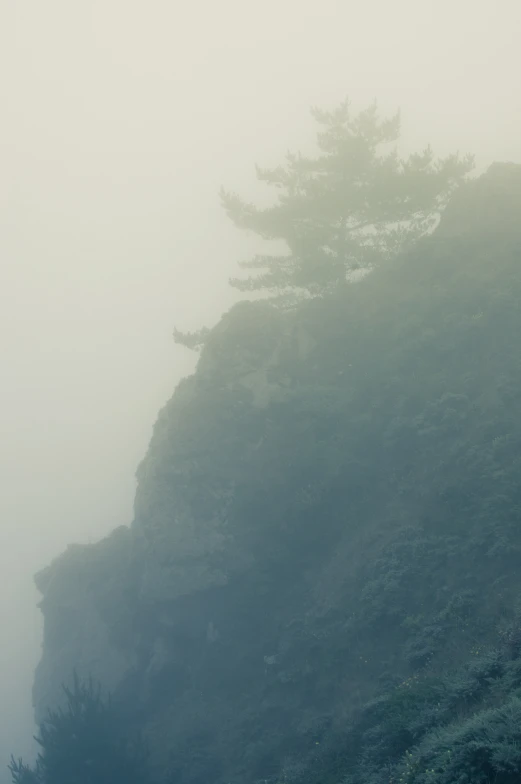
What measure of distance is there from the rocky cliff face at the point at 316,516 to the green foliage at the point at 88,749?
1.09m

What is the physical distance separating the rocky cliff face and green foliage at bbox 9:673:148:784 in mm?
1091

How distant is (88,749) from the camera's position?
1083 inches

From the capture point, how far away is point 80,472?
481 ft

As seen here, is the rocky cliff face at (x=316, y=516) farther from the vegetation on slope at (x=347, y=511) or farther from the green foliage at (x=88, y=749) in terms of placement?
the green foliage at (x=88, y=749)

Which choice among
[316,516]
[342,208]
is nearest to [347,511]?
[316,516]

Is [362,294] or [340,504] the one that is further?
[362,294]

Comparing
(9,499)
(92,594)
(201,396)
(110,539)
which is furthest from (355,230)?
(9,499)

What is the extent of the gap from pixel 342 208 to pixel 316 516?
17.0 m

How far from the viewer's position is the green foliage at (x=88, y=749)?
25.7 m

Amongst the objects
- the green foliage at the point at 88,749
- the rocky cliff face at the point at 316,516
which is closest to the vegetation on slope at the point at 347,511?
the rocky cliff face at the point at 316,516

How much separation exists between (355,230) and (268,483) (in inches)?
606

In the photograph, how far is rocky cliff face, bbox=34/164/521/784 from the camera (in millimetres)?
19734

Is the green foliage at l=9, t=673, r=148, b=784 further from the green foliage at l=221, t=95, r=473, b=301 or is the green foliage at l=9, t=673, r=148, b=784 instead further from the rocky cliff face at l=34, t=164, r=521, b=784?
the green foliage at l=221, t=95, r=473, b=301

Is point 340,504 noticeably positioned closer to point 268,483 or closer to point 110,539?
point 268,483
